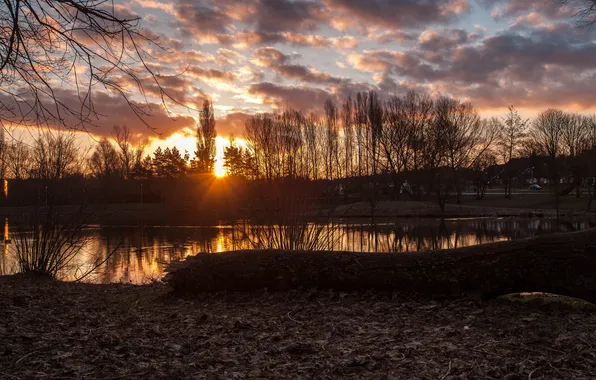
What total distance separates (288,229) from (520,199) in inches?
1921

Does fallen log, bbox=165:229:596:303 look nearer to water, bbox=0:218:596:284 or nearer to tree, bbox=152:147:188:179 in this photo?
water, bbox=0:218:596:284

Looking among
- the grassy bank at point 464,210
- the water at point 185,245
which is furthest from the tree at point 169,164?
the water at point 185,245

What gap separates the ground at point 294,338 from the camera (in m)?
3.48

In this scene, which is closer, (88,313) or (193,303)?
(88,313)

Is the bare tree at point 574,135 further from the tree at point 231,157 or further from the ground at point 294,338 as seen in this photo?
the ground at point 294,338

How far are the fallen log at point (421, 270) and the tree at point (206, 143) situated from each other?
5292cm

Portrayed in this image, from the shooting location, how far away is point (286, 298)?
5.96 meters

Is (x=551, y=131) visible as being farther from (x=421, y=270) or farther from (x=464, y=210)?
(x=421, y=270)

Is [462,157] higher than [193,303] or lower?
higher

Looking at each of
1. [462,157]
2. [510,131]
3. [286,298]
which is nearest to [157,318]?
[286,298]

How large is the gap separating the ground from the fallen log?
0.69 ft

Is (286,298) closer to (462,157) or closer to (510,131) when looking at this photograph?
(462,157)

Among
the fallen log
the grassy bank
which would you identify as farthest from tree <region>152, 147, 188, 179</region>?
the fallen log

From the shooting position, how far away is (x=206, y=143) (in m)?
59.5
